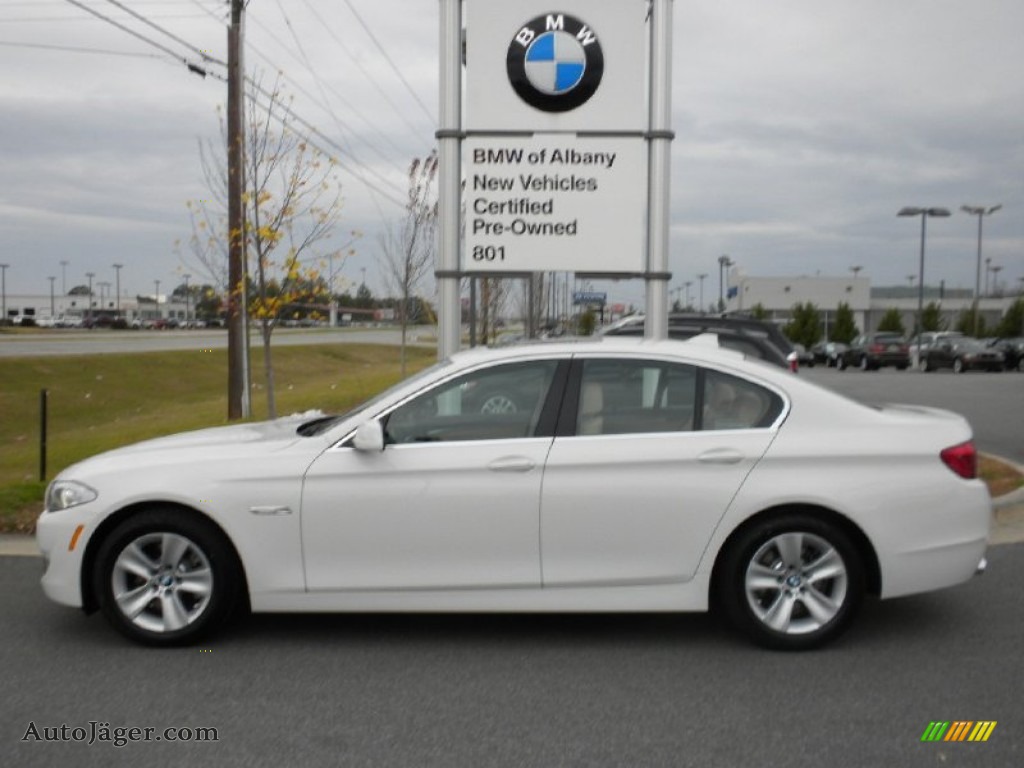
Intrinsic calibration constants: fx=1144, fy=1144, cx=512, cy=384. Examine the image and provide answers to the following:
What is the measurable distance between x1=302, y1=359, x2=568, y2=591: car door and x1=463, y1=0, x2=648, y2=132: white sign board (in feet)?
18.5

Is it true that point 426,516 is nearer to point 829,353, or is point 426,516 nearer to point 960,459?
point 960,459

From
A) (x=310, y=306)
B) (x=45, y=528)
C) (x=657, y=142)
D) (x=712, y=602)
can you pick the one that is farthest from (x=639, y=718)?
(x=310, y=306)

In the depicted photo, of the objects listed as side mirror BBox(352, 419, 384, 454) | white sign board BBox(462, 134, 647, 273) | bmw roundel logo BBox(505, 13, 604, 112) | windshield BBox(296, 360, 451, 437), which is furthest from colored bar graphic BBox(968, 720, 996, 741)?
bmw roundel logo BBox(505, 13, 604, 112)

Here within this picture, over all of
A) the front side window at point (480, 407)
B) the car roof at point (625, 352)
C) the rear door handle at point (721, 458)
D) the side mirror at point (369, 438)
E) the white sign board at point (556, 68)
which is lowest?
the rear door handle at point (721, 458)

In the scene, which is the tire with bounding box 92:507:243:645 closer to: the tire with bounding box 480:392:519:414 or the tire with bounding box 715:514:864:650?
the tire with bounding box 480:392:519:414

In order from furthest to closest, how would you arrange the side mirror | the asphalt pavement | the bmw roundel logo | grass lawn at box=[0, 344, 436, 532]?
grass lawn at box=[0, 344, 436, 532] < the bmw roundel logo < the side mirror < the asphalt pavement

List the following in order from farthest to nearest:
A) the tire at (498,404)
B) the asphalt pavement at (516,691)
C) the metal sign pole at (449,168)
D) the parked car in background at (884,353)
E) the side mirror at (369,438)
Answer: the parked car in background at (884,353)
the metal sign pole at (449,168)
the tire at (498,404)
the side mirror at (369,438)
the asphalt pavement at (516,691)

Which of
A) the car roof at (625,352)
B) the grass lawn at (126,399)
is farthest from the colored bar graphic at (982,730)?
the grass lawn at (126,399)

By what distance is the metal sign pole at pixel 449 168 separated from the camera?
10.4 m

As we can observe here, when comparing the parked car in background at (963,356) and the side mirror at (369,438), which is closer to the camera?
the side mirror at (369,438)

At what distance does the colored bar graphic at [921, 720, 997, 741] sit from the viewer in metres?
4.49

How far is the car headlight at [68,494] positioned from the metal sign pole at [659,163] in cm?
602

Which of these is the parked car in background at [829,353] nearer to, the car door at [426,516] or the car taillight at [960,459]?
the car taillight at [960,459]

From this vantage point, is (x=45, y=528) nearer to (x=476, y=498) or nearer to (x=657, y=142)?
(x=476, y=498)
